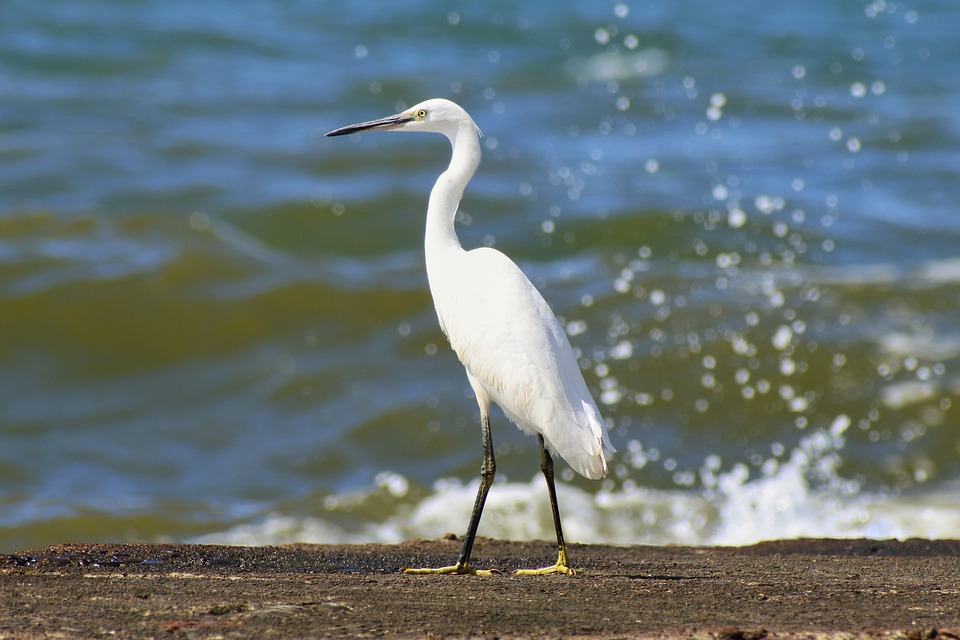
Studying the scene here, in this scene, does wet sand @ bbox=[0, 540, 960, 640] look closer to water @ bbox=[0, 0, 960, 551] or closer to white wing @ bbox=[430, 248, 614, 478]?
white wing @ bbox=[430, 248, 614, 478]

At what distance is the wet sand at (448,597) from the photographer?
9.57 feet

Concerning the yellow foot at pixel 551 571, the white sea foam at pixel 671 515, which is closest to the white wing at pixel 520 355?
the yellow foot at pixel 551 571

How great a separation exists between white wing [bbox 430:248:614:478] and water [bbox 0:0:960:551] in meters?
2.72

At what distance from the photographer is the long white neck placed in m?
4.23

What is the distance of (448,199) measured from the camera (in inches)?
167

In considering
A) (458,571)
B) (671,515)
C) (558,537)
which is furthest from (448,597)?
(671,515)

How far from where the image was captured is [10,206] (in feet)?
36.4

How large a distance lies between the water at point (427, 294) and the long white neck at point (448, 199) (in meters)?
2.72

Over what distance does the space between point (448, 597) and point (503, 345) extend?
954 millimetres

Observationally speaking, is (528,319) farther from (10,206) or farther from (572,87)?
(572,87)

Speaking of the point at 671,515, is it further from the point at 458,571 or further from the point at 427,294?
the point at 427,294

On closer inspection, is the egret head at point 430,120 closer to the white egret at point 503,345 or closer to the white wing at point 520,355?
the white egret at point 503,345

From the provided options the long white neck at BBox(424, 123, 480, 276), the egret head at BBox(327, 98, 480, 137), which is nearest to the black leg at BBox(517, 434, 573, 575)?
the long white neck at BBox(424, 123, 480, 276)

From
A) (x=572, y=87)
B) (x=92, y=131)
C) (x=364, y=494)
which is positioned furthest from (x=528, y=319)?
(x=572, y=87)
